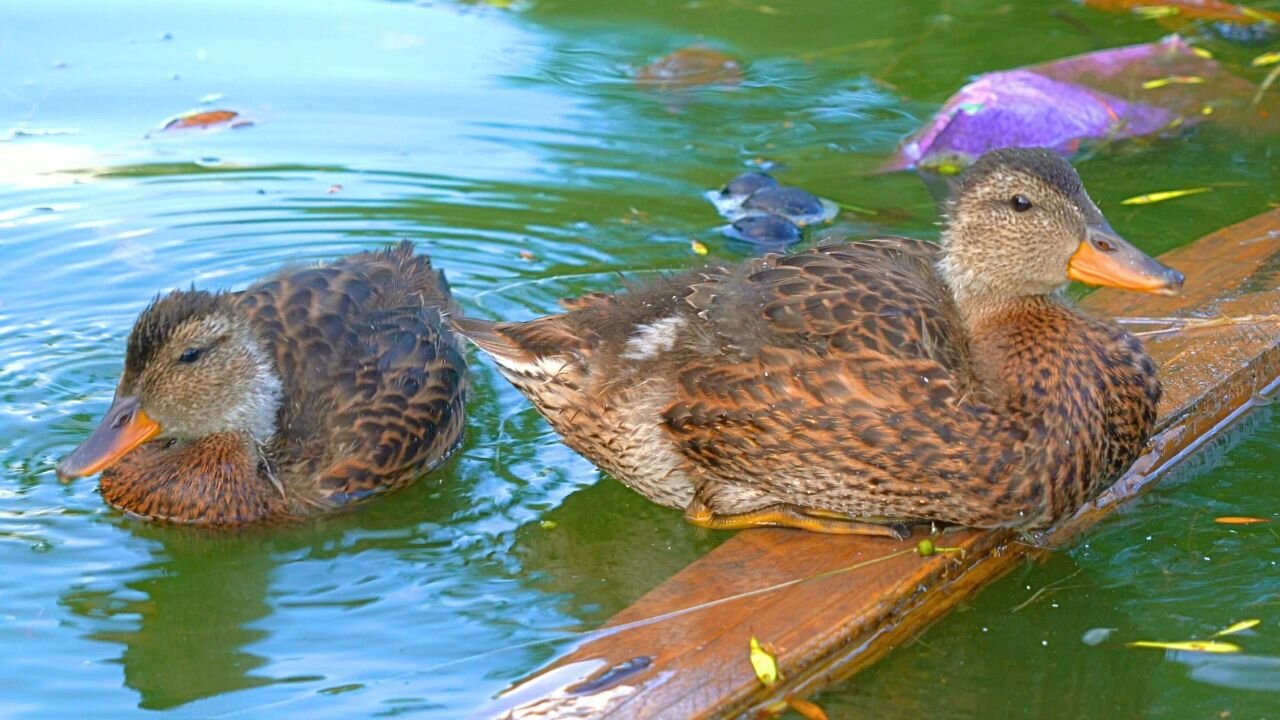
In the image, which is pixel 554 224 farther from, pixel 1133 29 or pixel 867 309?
pixel 1133 29

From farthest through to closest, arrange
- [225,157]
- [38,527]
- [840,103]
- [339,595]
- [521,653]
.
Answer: [840,103]
[225,157]
[38,527]
[339,595]
[521,653]

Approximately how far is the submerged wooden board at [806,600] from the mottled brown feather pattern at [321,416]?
1276 millimetres

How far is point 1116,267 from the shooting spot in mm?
4656

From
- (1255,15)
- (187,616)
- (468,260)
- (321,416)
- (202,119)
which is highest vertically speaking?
(1255,15)

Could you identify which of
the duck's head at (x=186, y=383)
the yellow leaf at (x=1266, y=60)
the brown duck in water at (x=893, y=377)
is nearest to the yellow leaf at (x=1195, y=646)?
the brown duck in water at (x=893, y=377)

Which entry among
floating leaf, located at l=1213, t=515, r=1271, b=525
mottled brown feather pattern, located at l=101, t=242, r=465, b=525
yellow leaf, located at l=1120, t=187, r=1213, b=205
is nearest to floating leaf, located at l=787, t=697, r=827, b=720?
floating leaf, located at l=1213, t=515, r=1271, b=525

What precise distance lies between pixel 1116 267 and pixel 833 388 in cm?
90

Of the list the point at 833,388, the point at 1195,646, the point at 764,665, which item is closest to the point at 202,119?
the point at 833,388

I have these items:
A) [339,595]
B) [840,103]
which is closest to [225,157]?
[840,103]

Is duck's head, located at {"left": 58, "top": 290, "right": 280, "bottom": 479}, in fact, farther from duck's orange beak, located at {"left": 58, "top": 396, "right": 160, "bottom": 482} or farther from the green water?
the green water

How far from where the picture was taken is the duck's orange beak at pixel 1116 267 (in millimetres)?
4613

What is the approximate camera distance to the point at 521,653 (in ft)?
14.0

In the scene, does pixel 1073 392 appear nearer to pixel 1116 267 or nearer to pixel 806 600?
pixel 1116 267

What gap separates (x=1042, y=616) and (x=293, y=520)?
2.33 m
